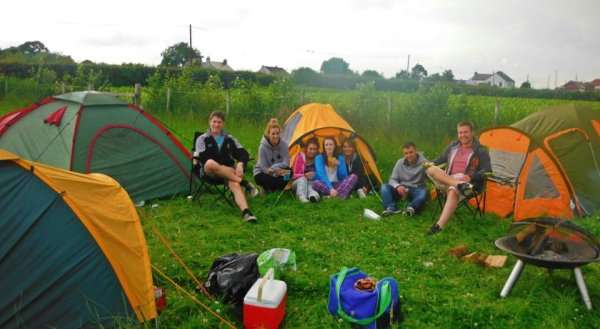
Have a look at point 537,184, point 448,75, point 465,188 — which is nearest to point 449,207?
point 465,188

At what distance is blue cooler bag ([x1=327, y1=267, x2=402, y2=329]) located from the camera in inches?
130

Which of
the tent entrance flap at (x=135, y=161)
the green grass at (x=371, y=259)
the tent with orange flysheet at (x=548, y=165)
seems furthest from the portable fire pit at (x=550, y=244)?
the tent entrance flap at (x=135, y=161)

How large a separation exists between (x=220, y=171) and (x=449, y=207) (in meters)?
2.61

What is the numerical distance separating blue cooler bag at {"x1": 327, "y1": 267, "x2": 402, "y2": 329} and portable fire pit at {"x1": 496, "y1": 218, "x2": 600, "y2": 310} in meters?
0.95

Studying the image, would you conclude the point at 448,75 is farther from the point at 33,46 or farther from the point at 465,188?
the point at 465,188

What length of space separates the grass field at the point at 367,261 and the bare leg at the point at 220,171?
1.27 feet

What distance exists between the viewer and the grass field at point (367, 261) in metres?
3.52

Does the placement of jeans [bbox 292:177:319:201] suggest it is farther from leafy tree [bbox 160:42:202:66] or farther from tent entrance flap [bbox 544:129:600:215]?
leafy tree [bbox 160:42:202:66]

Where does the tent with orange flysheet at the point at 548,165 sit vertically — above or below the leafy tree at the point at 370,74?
below

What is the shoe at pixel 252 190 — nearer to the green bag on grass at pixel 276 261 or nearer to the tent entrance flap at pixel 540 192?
the green bag on grass at pixel 276 261

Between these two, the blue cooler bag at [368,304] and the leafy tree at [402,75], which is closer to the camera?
the blue cooler bag at [368,304]

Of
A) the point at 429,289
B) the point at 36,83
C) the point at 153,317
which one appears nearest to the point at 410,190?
the point at 429,289

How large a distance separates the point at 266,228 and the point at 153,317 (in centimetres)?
222

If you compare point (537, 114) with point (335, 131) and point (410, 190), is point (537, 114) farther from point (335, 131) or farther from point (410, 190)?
point (335, 131)
